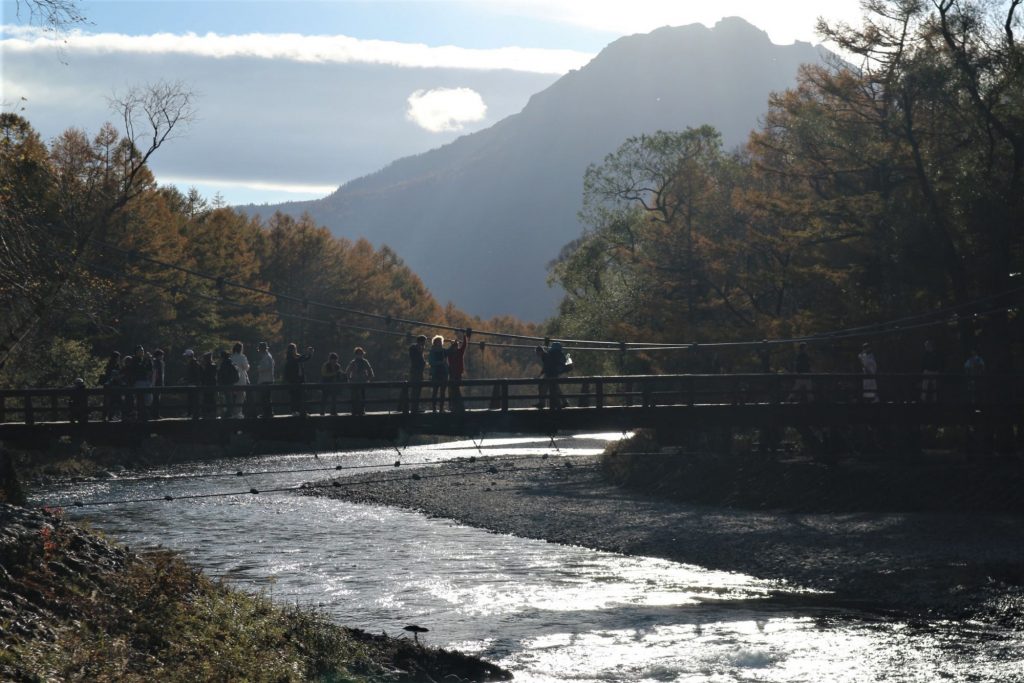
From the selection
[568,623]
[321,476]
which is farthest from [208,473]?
[568,623]

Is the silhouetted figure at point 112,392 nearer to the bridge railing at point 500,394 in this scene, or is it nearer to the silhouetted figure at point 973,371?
the bridge railing at point 500,394

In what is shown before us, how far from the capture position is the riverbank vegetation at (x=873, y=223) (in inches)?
1340

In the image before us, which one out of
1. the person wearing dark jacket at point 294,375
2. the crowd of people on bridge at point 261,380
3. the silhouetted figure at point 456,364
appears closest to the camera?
the crowd of people on bridge at point 261,380

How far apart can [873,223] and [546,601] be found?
798 inches

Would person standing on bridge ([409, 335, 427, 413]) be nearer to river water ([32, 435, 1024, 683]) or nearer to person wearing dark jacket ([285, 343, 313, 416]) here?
person wearing dark jacket ([285, 343, 313, 416])

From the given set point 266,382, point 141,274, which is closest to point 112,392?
point 266,382

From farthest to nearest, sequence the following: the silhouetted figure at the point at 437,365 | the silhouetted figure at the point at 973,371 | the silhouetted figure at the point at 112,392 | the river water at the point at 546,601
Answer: the silhouetted figure at the point at 973,371, the silhouetted figure at the point at 437,365, the silhouetted figure at the point at 112,392, the river water at the point at 546,601

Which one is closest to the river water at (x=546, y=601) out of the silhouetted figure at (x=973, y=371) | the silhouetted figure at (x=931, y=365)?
the silhouetted figure at (x=973, y=371)

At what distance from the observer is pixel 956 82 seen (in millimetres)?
34375

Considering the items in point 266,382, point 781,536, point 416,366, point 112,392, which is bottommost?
point 781,536

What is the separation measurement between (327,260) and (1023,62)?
60.7m

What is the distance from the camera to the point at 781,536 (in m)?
30.2

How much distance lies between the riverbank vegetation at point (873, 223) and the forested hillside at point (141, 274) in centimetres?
1066

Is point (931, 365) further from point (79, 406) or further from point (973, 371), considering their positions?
point (79, 406)
